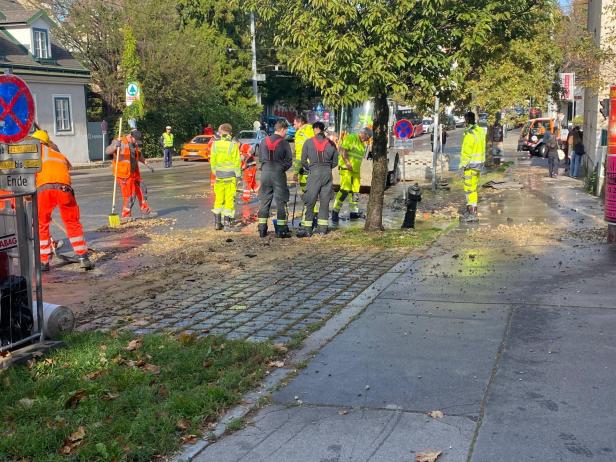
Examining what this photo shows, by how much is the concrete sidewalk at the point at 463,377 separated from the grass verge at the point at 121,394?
14.0 inches

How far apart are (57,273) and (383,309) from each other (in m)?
4.79

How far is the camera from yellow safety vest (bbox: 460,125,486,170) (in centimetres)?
1389

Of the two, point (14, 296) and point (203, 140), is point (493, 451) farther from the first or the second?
point (203, 140)

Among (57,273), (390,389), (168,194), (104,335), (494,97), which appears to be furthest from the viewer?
(494,97)

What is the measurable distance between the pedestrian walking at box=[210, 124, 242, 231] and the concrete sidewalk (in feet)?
15.7

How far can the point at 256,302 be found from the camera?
792cm

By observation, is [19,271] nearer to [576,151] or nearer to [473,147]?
[473,147]

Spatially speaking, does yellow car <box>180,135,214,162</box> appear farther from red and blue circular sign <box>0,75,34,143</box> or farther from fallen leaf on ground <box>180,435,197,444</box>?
fallen leaf on ground <box>180,435,197,444</box>

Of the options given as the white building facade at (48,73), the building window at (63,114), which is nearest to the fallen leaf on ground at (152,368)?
the white building facade at (48,73)

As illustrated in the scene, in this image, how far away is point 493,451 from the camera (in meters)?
4.20

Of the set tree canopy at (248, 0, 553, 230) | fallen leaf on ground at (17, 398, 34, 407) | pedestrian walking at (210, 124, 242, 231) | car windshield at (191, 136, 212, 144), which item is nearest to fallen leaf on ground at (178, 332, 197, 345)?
fallen leaf on ground at (17, 398, 34, 407)

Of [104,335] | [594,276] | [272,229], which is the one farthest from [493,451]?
[272,229]

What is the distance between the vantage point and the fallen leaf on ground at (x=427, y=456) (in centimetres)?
411

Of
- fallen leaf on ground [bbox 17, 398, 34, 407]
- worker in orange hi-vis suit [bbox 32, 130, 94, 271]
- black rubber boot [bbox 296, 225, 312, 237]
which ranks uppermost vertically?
worker in orange hi-vis suit [bbox 32, 130, 94, 271]
